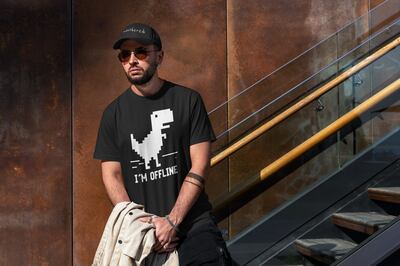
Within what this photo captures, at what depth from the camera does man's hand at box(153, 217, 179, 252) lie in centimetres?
241

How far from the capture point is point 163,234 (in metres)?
2.42

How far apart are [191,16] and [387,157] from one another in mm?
1907

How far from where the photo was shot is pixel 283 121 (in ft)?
12.5

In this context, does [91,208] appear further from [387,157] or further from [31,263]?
[387,157]

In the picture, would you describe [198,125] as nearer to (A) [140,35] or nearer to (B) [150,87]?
(B) [150,87]

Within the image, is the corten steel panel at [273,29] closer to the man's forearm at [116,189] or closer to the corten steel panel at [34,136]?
the corten steel panel at [34,136]

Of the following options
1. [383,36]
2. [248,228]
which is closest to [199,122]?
[248,228]

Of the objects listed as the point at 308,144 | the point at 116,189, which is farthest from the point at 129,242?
the point at 308,144

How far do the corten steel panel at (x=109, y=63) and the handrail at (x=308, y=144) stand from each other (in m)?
0.99

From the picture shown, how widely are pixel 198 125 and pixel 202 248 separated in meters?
0.47

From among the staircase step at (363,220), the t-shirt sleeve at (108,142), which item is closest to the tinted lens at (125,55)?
the t-shirt sleeve at (108,142)

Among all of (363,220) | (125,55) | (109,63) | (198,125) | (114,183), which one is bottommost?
(363,220)

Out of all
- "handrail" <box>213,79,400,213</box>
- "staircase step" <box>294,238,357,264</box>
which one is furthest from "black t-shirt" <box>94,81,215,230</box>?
"handrail" <box>213,79,400,213</box>

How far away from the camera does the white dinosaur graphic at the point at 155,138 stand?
8.28ft
